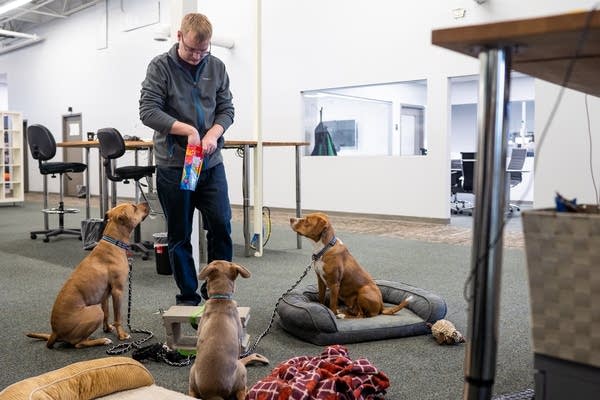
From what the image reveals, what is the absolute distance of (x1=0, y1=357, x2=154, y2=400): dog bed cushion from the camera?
4.98 feet

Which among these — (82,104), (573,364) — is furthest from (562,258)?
(82,104)

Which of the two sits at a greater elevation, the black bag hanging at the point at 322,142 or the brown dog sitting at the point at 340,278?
the black bag hanging at the point at 322,142

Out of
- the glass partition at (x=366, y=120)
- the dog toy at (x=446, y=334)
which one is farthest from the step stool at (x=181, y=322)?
the glass partition at (x=366, y=120)

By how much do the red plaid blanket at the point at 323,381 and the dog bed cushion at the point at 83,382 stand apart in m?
0.41

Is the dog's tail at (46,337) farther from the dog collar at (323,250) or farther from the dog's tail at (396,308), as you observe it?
the dog's tail at (396,308)

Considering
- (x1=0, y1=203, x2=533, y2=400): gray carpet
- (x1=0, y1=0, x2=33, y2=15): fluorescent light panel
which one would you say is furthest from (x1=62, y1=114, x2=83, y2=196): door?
(x1=0, y1=203, x2=533, y2=400): gray carpet

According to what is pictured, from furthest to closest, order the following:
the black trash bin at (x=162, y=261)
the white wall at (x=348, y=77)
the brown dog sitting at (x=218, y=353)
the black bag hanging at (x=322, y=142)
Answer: the black bag hanging at (x=322, y=142) < the white wall at (x=348, y=77) < the black trash bin at (x=162, y=261) < the brown dog sitting at (x=218, y=353)

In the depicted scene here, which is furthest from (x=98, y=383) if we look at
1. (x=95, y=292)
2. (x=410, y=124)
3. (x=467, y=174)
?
(x=410, y=124)

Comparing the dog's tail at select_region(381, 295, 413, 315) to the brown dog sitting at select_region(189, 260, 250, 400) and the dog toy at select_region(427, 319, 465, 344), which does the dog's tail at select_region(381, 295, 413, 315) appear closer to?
the dog toy at select_region(427, 319, 465, 344)

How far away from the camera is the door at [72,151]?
42.7ft

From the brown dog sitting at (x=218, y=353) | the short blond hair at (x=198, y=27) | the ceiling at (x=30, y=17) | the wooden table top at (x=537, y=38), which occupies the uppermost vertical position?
the ceiling at (x=30, y=17)

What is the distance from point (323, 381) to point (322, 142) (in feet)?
23.8

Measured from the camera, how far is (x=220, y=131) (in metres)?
2.77

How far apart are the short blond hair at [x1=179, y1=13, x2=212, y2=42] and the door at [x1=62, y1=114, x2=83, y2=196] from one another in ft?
36.9
